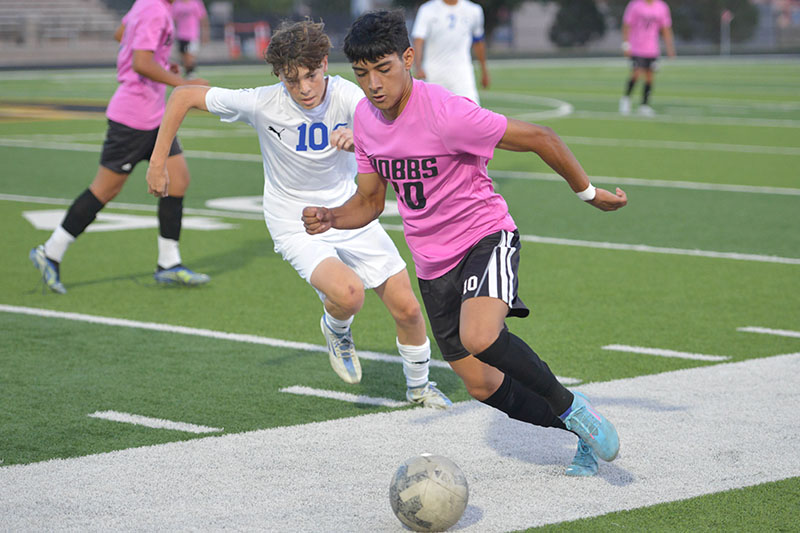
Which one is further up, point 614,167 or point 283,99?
point 283,99

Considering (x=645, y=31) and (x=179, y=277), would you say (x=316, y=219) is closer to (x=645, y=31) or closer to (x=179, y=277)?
(x=179, y=277)

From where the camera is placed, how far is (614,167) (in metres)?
16.9

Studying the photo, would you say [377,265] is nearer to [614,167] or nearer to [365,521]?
[365,521]

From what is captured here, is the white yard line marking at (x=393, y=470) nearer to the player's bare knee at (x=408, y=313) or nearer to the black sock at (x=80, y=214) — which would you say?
the player's bare knee at (x=408, y=313)

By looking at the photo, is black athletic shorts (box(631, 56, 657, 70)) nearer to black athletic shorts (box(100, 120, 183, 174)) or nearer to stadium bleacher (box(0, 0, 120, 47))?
black athletic shorts (box(100, 120, 183, 174))

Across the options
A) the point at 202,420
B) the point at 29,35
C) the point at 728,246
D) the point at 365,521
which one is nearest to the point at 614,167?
the point at 728,246

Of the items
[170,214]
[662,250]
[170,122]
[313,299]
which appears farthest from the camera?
[662,250]

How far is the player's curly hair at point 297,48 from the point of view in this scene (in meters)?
5.95

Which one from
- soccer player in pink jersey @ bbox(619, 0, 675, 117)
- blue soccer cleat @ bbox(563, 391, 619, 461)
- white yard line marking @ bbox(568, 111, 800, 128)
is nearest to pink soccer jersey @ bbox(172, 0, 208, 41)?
white yard line marking @ bbox(568, 111, 800, 128)

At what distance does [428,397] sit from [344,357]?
520mm

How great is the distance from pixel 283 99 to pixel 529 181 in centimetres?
955

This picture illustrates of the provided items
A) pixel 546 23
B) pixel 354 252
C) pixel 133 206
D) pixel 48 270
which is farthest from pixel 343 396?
pixel 546 23

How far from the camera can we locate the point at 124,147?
9.33m

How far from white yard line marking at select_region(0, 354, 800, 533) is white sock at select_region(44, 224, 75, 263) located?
13.5 ft
